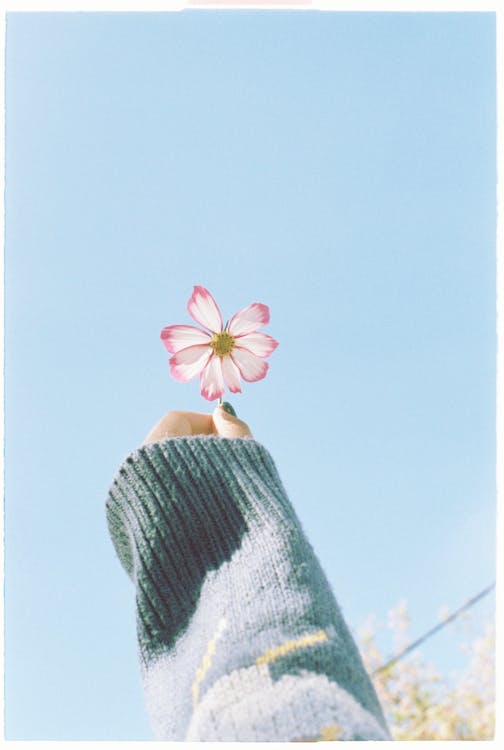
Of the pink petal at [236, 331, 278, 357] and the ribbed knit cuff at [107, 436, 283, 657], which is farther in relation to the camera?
the pink petal at [236, 331, 278, 357]

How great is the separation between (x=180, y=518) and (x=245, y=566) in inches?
2.5

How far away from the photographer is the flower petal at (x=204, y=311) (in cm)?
64

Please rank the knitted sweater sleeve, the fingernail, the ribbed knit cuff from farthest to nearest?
the fingernail < the ribbed knit cuff < the knitted sweater sleeve

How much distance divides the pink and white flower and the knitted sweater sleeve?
113 mm

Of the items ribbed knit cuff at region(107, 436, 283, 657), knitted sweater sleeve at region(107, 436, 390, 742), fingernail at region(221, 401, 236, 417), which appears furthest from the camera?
fingernail at region(221, 401, 236, 417)

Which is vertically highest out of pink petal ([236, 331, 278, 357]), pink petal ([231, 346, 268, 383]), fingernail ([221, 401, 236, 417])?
pink petal ([236, 331, 278, 357])

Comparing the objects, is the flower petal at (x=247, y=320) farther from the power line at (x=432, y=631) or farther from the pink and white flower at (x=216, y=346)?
the power line at (x=432, y=631)

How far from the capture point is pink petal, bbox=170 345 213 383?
2.09 ft

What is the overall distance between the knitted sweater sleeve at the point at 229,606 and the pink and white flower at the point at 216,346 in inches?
4.4

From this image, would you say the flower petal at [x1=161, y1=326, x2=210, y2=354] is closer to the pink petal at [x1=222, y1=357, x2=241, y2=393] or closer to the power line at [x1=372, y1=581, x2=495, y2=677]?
the pink petal at [x1=222, y1=357, x2=241, y2=393]

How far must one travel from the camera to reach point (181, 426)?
0.57 meters

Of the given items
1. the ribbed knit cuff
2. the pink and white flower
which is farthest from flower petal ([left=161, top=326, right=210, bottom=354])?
the ribbed knit cuff

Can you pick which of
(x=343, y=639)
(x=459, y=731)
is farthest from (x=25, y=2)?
(x=459, y=731)

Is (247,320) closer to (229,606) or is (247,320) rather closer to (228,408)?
(228,408)
